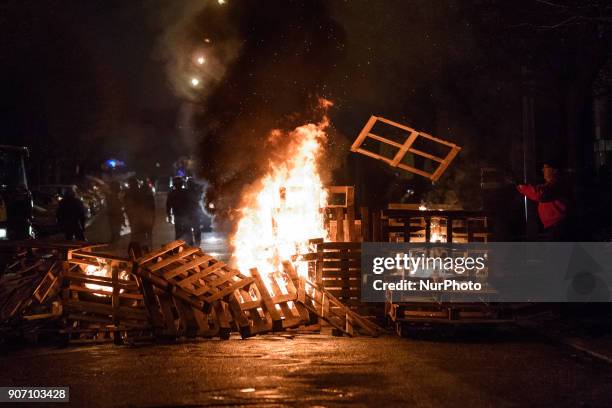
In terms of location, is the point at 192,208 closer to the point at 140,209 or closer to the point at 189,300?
the point at 140,209

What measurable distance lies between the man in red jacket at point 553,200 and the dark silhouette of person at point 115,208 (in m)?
12.0

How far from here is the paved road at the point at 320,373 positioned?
20.2ft

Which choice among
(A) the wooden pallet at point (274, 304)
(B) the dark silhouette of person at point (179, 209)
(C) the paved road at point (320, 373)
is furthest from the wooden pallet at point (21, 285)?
(B) the dark silhouette of person at point (179, 209)

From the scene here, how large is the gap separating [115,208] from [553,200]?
12.9m

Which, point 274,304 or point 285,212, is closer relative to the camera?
point 274,304

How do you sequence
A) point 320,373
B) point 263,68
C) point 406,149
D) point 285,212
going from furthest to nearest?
1. point 263,68
2. point 285,212
3. point 406,149
4. point 320,373

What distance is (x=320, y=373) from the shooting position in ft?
22.9

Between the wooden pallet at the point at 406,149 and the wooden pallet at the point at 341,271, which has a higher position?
the wooden pallet at the point at 406,149

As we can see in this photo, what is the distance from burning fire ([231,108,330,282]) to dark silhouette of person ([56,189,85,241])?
18.1 ft

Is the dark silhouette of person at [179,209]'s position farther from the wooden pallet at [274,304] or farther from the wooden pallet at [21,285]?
the wooden pallet at [274,304]

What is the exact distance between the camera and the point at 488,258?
381 inches

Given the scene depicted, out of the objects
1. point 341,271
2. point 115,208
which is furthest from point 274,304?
point 115,208

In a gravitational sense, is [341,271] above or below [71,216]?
below

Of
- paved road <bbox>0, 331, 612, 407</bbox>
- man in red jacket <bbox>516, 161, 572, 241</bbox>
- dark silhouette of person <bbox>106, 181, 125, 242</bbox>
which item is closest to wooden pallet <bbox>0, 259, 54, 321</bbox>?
paved road <bbox>0, 331, 612, 407</bbox>
